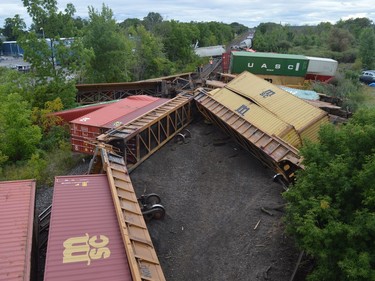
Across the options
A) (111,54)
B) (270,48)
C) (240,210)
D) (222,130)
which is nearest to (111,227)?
(240,210)

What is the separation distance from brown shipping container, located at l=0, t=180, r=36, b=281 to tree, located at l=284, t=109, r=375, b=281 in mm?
8108

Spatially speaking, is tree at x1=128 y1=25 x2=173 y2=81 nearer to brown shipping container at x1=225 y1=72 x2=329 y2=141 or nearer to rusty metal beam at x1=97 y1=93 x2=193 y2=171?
rusty metal beam at x1=97 y1=93 x2=193 y2=171

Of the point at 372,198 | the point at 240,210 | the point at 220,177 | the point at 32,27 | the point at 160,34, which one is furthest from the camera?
the point at 160,34

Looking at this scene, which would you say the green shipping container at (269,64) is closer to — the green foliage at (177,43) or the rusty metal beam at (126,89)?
the rusty metal beam at (126,89)

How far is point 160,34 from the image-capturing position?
5928cm

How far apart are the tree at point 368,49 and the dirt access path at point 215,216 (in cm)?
5127

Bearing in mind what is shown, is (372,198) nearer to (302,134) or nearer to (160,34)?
(302,134)

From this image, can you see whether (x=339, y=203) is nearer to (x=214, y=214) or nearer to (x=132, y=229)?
(x=214, y=214)

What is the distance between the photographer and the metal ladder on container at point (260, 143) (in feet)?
52.9

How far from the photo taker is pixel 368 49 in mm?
59250

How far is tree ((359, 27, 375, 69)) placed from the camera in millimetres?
58844

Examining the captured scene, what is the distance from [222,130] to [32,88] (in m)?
17.0

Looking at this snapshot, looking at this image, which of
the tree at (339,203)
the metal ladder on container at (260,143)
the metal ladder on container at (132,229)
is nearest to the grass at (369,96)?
the metal ladder on container at (260,143)

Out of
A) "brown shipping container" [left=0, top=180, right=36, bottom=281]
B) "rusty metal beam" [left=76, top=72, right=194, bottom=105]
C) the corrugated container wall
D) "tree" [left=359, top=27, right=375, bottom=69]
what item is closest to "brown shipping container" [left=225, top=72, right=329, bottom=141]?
the corrugated container wall
